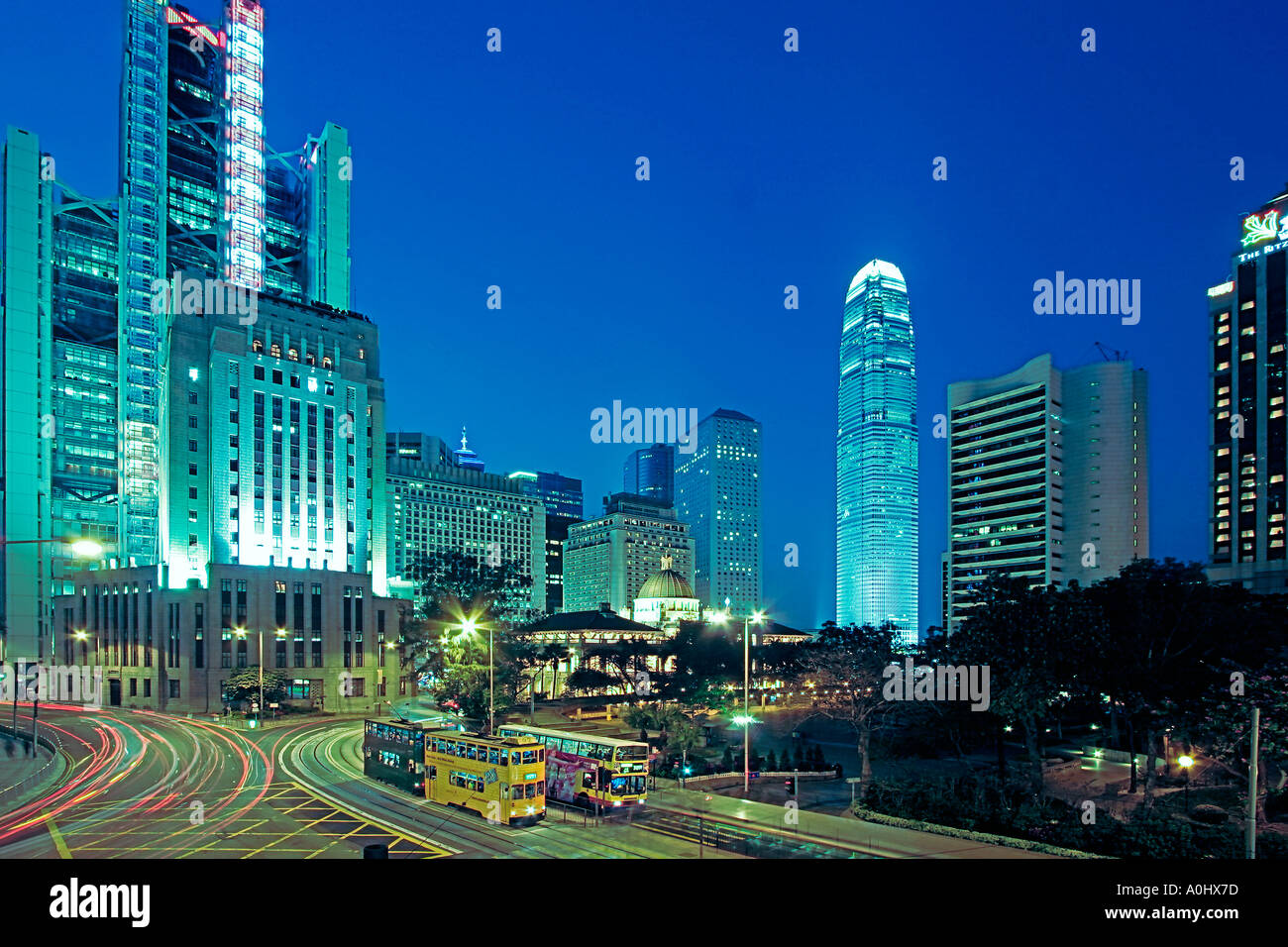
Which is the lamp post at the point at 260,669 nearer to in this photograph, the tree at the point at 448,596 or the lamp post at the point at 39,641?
the lamp post at the point at 39,641

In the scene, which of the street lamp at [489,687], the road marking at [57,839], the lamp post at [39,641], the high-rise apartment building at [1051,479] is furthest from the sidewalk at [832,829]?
the high-rise apartment building at [1051,479]

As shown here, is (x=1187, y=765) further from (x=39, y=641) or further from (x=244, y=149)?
(x=39, y=641)

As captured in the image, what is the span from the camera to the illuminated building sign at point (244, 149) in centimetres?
11756

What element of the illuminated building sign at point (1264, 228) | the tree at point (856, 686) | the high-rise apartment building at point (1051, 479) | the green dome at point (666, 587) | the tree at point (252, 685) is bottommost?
the tree at point (252, 685)

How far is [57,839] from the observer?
31125 millimetres

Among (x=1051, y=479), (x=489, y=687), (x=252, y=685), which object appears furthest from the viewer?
(x=1051, y=479)

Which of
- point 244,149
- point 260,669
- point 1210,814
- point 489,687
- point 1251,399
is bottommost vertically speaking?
point 1210,814

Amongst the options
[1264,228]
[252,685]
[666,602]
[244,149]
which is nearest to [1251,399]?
[1264,228]

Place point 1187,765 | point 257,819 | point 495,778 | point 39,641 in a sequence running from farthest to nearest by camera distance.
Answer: point 39,641, point 1187,765, point 495,778, point 257,819

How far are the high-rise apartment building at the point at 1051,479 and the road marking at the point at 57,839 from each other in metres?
151

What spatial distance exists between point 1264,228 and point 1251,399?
28.5 metres

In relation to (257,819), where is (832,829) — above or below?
below
